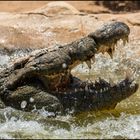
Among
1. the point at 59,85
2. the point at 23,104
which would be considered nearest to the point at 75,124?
the point at 59,85

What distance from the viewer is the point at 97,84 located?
5605 millimetres

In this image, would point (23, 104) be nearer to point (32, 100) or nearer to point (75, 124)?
point (32, 100)

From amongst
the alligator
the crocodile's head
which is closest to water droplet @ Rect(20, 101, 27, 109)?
the alligator

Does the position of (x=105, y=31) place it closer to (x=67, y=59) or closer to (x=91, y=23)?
(x=67, y=59)

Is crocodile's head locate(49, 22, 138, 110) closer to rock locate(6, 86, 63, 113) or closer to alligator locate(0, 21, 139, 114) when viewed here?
alligator locate(0, 21, 139, 114)

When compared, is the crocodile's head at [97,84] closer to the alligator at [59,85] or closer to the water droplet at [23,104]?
the alligator at [59,85]

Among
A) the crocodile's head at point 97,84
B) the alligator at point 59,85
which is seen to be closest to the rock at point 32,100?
the alligator at point 59,85

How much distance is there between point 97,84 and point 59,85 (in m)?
0.40

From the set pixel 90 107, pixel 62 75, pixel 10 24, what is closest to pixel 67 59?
pixel 62 75

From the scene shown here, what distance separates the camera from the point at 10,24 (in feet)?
28.6

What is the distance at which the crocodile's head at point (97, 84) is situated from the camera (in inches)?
212

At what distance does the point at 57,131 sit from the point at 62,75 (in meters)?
0.62

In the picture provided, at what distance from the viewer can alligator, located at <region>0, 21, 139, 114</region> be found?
545cm

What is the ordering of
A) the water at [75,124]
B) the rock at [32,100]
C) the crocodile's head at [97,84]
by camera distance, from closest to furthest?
the water at [75,124] < the crocodile's head at [97,84] < the rock at [32,100]
